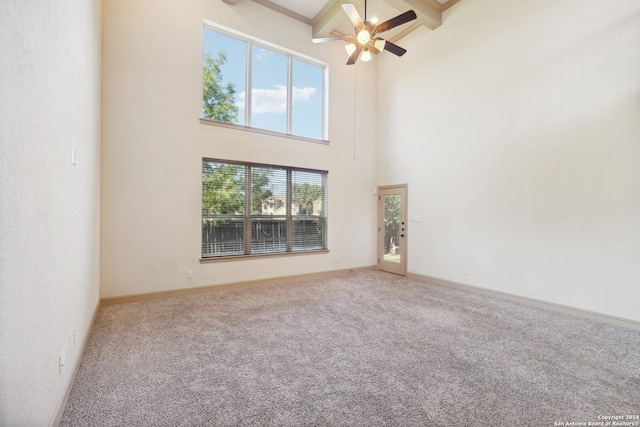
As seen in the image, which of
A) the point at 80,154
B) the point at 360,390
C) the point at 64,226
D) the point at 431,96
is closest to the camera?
the point at 64,226

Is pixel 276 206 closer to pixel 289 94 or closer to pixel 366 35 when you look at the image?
pixel 289 94

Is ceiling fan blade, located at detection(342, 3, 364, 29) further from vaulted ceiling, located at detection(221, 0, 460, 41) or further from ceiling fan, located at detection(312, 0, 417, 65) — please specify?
vaulted ceiling, located at detection(221, 0, 460, 41)

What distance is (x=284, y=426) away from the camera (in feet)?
5.74

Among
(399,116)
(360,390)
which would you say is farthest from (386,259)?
(360,390)

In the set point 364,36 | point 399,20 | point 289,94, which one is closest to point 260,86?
point 289,94

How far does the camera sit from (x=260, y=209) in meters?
5.33

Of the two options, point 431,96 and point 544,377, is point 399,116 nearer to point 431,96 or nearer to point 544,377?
point 431,96

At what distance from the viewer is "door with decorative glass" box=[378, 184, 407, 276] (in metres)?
6.12

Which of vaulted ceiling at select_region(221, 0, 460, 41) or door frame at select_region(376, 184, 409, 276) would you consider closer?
vaulted ceiling at select_region(221, 0, 460, 41)

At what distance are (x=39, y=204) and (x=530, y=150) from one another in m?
5.52

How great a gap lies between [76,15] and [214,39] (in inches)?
117

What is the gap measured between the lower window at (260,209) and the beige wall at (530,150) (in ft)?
6.93

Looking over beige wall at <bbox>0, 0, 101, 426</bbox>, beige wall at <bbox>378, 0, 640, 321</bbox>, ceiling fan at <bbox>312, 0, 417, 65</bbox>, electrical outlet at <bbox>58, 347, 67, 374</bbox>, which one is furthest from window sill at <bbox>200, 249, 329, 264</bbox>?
ceiling fan at <bbox>312, 0, 417, 65</bbox>

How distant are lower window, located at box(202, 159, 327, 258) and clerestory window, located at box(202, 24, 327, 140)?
34.3 inches
